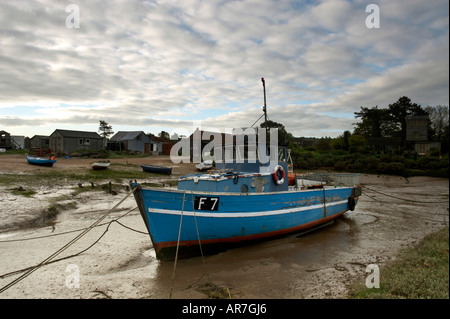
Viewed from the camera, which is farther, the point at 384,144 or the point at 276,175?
the point at 384,144

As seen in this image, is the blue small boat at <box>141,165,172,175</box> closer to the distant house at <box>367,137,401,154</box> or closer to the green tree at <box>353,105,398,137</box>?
the distant house at <box>367,137,401,154</box>

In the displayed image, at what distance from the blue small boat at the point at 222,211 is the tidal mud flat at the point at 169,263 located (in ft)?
1.53

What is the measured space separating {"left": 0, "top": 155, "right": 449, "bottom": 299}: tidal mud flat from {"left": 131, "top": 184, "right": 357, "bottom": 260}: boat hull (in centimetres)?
43

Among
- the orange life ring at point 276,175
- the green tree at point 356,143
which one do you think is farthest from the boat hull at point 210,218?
the green tree at point 356,143

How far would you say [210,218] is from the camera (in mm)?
7848

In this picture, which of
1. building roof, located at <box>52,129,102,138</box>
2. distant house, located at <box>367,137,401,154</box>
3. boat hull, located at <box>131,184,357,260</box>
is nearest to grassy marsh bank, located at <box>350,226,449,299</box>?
boat hull, located at <box>131,184,357,260</box>

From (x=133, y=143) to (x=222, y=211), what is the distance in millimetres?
42904

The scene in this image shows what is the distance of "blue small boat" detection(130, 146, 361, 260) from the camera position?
24.0ft

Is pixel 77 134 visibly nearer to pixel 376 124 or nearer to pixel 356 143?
pixel 356 143

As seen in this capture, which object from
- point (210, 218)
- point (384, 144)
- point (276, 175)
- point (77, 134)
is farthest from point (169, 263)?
point (384, 144)

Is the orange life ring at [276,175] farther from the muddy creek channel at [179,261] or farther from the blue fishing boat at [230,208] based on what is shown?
the muddy creek channel at [179,261]
